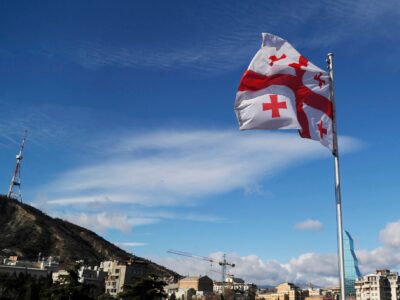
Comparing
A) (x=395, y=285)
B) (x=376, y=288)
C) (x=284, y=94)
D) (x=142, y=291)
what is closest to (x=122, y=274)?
(x=142, y=291)

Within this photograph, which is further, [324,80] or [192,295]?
[192,295]

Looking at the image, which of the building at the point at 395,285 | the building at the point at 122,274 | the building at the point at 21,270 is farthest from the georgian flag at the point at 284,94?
the building at the point at 395,285

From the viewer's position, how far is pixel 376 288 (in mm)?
184000

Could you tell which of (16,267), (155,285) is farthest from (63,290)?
(16,267)

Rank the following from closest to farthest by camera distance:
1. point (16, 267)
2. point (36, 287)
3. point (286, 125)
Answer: point (286, 125), point (36, 287), point (16, 267)

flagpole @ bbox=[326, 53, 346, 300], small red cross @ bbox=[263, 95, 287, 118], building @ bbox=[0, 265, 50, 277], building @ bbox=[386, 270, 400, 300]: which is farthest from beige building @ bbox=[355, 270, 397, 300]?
small red cross @ bbox=[263, 95, 287, 118]

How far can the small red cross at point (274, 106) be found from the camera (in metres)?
19.2

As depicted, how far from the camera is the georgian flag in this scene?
62.7 feet

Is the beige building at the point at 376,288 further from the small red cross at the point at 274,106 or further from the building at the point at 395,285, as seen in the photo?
the small red cross at the point at 274,106

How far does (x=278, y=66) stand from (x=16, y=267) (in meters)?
164

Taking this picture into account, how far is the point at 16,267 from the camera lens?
165 metres

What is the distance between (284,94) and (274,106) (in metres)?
0.77

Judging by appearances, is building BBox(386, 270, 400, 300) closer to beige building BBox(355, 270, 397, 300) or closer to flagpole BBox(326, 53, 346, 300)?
beige building BBox(355, 270, 397, 300)

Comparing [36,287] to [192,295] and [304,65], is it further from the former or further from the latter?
[304,65]
